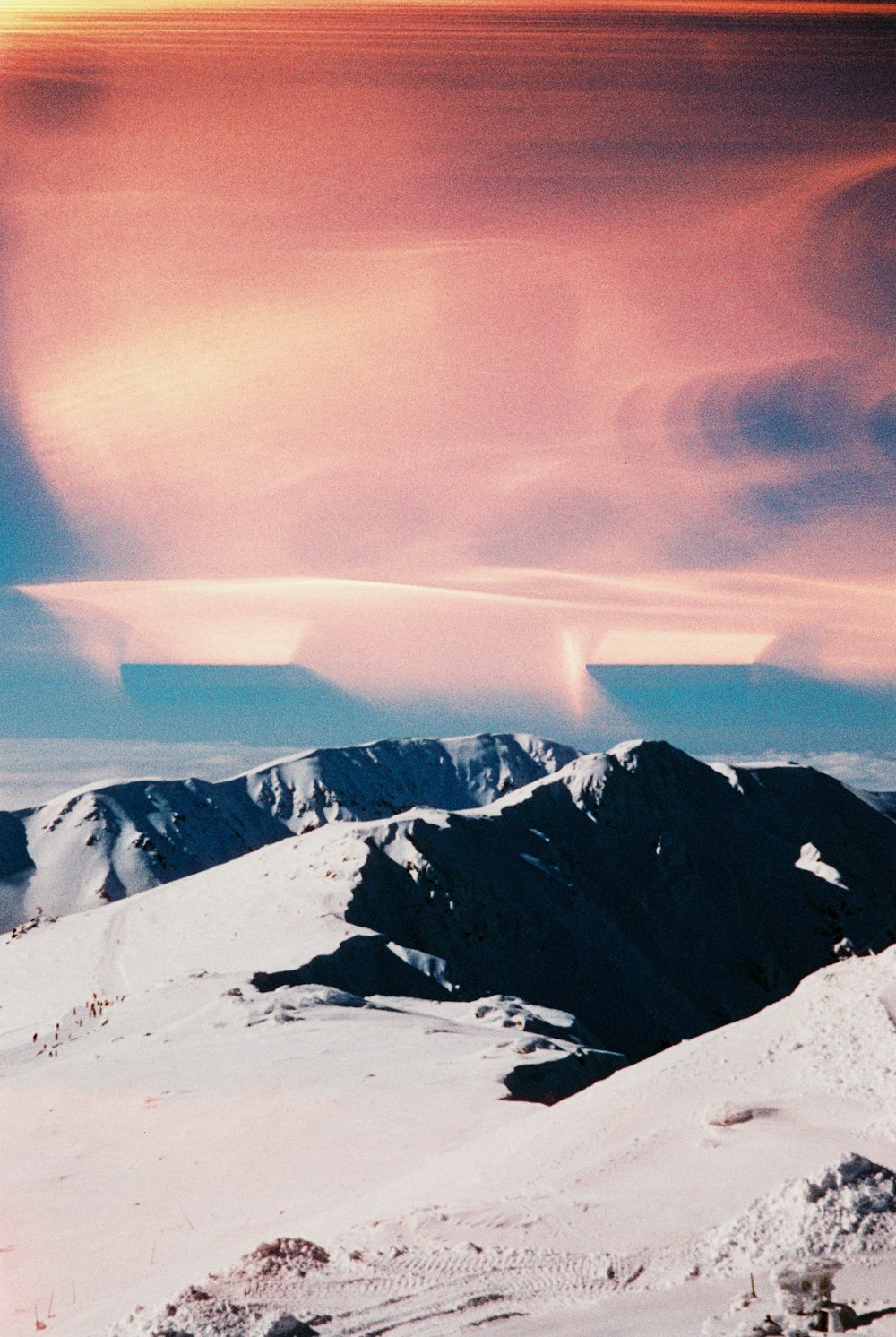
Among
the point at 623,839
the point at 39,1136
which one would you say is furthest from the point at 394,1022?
the point at 623,839

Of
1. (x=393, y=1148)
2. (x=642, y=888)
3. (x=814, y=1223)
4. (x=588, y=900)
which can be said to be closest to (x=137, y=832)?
(x=642, y=888)

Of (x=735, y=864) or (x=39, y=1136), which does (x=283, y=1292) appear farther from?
(x=735, y=864)

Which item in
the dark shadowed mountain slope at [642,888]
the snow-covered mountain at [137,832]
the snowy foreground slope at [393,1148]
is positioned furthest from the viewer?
the snow-covered mountain at [137,832]

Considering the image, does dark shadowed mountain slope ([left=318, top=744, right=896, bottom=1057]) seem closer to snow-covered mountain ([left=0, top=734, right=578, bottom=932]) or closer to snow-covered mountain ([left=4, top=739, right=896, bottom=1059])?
snow-covered mountain ([left=4, top=739, right=896, bottom=1059])

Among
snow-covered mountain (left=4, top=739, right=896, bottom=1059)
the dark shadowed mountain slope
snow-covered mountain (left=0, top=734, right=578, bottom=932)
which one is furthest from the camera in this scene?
snow-covered mountain (left=0, top=734, right=578, bottom=932)

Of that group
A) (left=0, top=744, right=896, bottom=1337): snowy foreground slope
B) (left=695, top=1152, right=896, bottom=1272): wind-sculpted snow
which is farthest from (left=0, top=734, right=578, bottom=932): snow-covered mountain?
(left=695, top=1152, right=896, bottom=1272): wind-sculpted snow

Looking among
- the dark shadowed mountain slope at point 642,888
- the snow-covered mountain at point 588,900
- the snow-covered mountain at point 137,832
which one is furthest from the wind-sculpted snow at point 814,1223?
the snow-covered mountain at point 137,832

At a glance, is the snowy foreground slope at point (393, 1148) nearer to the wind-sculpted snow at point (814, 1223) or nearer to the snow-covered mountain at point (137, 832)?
the wind-sculpted snow at point (814, 1223)

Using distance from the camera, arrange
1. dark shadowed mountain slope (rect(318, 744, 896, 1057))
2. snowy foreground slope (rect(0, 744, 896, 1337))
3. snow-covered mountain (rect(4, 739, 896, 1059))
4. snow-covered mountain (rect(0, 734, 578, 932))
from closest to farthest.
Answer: snowy foreground slope (rect(0, 744, 896, 1337)) → snow-covered mountain (rect(4, 739, 896, 1059)) → dark shadowed mountain slope (rect(318, 744, 896, 1057)) → snow-covered mountain (rect(0, 734, 578, 932))

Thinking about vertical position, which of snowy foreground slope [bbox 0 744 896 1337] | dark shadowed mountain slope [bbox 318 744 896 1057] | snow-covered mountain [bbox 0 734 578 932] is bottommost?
snow-covered mountain [bbox 0 734 578 932]

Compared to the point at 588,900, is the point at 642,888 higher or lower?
lower

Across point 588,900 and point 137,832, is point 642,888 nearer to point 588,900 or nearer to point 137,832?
point 588,900

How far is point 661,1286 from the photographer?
6422mm

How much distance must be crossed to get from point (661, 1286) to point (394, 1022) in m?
14.4
